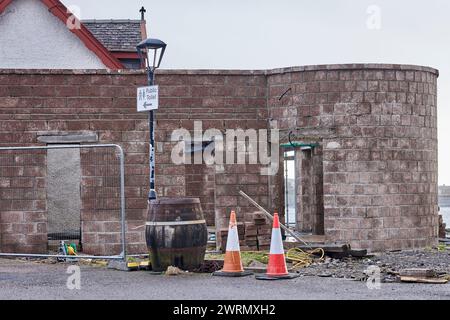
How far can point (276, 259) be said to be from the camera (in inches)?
474

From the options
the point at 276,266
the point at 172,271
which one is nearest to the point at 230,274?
the point at 276,266

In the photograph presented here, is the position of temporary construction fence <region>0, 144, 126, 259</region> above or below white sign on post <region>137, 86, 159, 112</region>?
below

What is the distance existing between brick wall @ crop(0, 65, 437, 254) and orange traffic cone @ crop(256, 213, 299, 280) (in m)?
5.35

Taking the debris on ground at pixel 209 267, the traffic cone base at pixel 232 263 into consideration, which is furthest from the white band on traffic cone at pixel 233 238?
the debris on ground at pixel 209 267

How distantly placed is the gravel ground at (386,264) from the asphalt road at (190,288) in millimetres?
617

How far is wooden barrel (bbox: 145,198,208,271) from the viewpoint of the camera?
12.6 m

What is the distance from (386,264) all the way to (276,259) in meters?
2.90

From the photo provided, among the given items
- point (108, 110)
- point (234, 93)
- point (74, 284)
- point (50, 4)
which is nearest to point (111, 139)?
point (108, 110)

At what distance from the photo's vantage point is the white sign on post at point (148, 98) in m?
14.5

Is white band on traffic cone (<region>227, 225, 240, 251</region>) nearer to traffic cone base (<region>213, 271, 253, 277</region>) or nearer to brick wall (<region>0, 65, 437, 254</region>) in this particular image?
traffic cone base (<region>213, 271, 253, 277</region>)

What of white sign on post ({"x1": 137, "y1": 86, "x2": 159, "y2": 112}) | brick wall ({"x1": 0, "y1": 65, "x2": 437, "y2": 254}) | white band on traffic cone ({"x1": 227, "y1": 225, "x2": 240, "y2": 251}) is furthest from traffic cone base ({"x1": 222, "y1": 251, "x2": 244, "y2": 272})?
brick wall ({"x1": 0, "y1": 65, "x2": 437, "y2": 254})

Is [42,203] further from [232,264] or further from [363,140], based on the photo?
[363,140]

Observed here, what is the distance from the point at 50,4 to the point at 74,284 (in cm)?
1509
